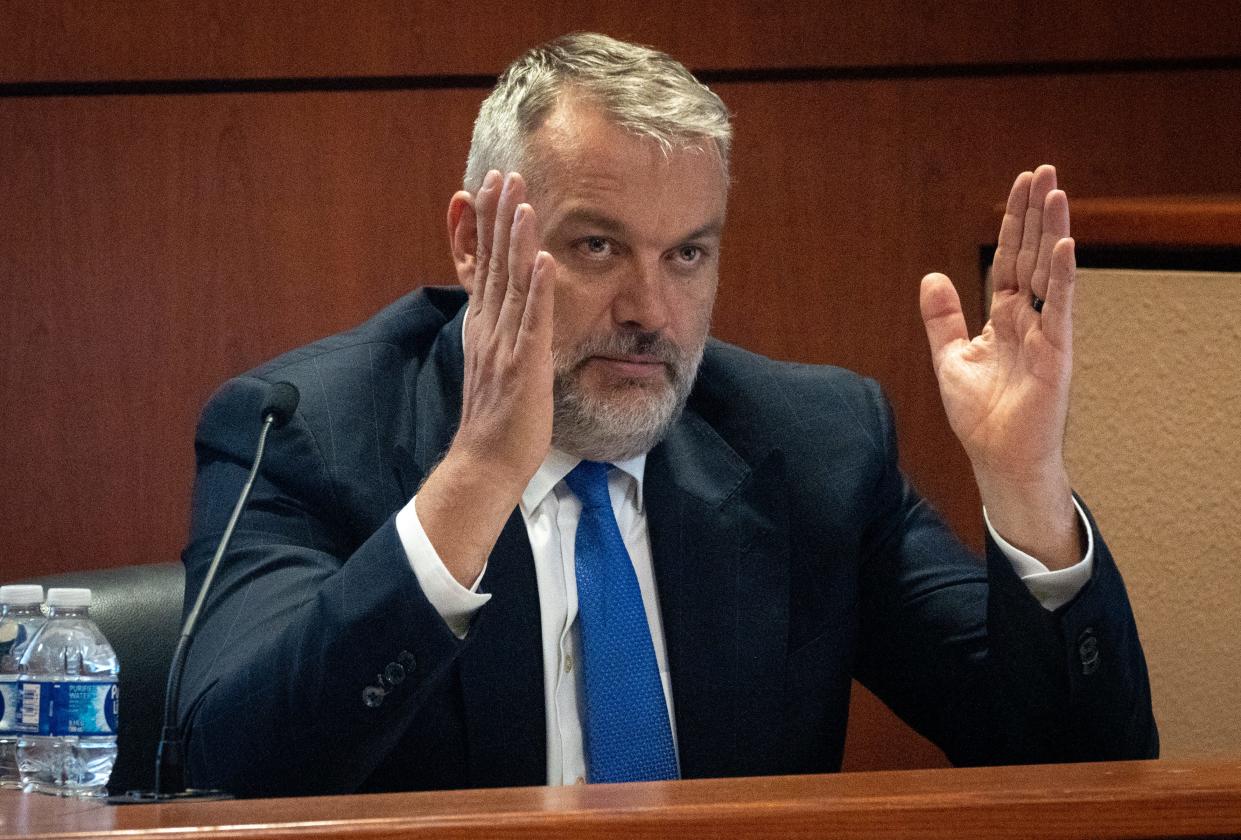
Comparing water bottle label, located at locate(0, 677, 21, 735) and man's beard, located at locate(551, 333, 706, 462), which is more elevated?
man's beard, located at locate(551, 333, 706, 462)

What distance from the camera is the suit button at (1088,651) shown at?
173 cm

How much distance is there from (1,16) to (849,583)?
162 centimetres

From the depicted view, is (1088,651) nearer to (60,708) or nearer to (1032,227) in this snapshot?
(1032,227)

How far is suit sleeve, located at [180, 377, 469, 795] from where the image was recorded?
1556mm

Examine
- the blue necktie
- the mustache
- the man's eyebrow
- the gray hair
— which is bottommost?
the blue necktie

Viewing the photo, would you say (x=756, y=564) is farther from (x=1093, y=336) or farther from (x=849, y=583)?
(x=1093, y=336)

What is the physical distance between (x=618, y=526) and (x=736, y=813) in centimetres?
92

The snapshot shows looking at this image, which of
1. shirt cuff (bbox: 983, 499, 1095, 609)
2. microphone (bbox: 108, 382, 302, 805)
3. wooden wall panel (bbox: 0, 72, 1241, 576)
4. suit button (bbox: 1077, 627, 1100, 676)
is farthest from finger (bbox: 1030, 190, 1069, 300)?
wooden wall panel (bbox: 0, 72, 1241, 576)

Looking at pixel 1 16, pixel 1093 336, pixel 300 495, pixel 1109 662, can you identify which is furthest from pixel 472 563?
pixel 1 16

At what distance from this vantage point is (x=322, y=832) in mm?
1031

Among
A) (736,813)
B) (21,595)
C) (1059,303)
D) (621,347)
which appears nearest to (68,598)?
(21,595)

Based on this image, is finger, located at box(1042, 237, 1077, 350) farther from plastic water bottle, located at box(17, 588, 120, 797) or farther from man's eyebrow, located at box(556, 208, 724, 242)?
plastic water bottle, located at box(17, 588, 120, 797)

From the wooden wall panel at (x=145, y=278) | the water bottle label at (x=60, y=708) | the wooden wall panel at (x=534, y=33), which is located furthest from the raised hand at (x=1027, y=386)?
the wooden wall panel at (x=145, y=278)

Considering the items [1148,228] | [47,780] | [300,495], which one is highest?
[1148,228]
